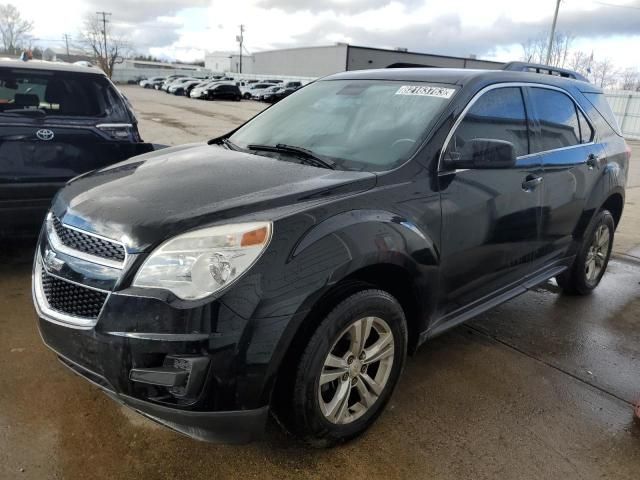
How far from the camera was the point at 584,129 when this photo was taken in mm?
4117

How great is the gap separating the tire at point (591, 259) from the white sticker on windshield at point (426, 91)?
200 cm

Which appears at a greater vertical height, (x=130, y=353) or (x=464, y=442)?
(x=130, y=353)

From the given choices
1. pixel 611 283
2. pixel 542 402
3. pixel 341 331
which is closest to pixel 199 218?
pixel 341 331

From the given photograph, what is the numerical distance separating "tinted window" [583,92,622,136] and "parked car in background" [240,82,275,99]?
136 ft

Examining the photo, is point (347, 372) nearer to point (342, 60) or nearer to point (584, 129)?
point (584, 129)

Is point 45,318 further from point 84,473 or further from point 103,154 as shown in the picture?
point 103,154

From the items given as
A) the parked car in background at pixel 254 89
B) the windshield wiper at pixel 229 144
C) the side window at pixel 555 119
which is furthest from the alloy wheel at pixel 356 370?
the parked car in background at pixel 254 89

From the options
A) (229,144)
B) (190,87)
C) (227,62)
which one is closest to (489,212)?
(229,144)

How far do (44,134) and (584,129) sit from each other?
427cm

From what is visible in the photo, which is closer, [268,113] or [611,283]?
[268,113]

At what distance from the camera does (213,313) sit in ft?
6.44

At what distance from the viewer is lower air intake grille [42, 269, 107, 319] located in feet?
7.00

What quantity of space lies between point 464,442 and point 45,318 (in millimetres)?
2061

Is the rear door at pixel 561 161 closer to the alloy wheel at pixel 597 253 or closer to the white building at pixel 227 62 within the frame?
the alloy wheel at pixel 597 253
